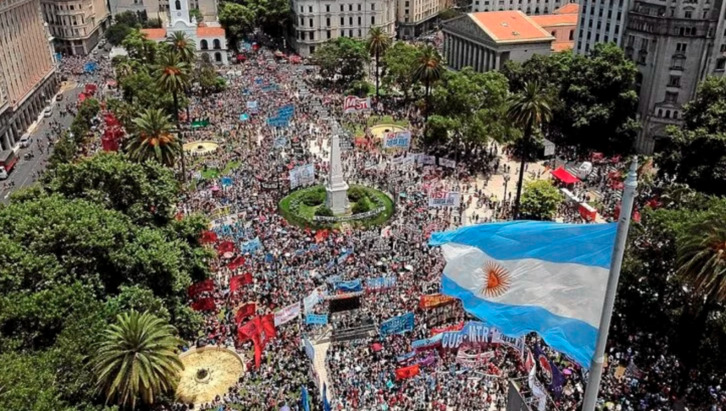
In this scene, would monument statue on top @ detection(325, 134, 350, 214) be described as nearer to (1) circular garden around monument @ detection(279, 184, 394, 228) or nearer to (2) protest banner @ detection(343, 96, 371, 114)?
(1) circular garden around monument @ detection(279, 184, 394, 228)

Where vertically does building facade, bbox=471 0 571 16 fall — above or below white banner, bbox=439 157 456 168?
above

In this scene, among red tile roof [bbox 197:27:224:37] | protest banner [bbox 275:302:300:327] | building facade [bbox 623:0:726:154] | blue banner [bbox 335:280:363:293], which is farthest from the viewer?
red tile roof [bbox 197:27:224:37]

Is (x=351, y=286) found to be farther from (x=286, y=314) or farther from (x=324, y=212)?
(x=324, y=212)

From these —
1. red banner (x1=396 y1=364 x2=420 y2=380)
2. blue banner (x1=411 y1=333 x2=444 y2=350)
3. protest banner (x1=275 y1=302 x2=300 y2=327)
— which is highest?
protest banner (x1=275 y1=302 x2=300 y2=327)

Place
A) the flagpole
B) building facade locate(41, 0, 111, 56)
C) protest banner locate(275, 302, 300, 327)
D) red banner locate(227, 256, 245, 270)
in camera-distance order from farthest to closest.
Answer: building facade locate(41, 0, 111, 56) → red banner locate(227, 256, 245, 270) → protest banner locate(275, 302, 300, 327) → the flagpole

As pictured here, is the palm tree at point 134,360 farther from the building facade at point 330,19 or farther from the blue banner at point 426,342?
the building facade at point 330,19

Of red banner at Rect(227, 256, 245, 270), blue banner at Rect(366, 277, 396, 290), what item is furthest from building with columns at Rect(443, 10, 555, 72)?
red banner at Rect(227, 256, 245, 270)

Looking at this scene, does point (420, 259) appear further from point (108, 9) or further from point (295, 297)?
point (108, 9)

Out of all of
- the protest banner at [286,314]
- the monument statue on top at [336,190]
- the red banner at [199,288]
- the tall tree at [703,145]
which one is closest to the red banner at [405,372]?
the protest banner at [286,314]
